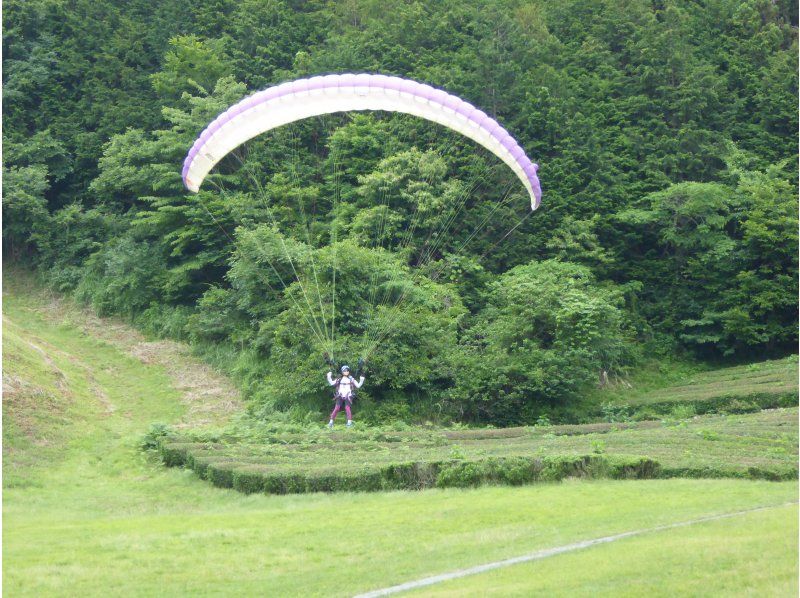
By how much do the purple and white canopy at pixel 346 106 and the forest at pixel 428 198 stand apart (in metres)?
5.33

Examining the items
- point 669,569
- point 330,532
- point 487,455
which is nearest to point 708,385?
point 487,455

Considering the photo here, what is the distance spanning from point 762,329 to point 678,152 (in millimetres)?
7875

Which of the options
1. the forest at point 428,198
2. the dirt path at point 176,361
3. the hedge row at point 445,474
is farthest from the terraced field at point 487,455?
the dirt path at point 176,361

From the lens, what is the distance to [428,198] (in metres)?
30.5

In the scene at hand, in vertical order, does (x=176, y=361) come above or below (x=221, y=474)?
above

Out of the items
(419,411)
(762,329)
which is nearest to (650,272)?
(762,329)

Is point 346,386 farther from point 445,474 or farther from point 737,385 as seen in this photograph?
point 737,385

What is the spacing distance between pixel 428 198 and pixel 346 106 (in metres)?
11.4

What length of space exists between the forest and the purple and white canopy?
17.5 ft

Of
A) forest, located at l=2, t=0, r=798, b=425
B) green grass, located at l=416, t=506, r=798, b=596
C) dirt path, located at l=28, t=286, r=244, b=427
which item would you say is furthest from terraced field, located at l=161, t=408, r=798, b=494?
dirt path, located at l=28, t=286, r=244, b=427

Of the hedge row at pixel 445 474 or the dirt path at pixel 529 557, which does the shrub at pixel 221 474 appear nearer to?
the hedge row at pixel 445 474

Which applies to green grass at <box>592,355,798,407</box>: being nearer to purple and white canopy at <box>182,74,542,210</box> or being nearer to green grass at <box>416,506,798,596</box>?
purple and white canopy at <box>182,74,542,210</box>

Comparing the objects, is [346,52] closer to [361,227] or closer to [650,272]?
[361,227]

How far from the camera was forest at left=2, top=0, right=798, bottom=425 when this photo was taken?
2603 cm
